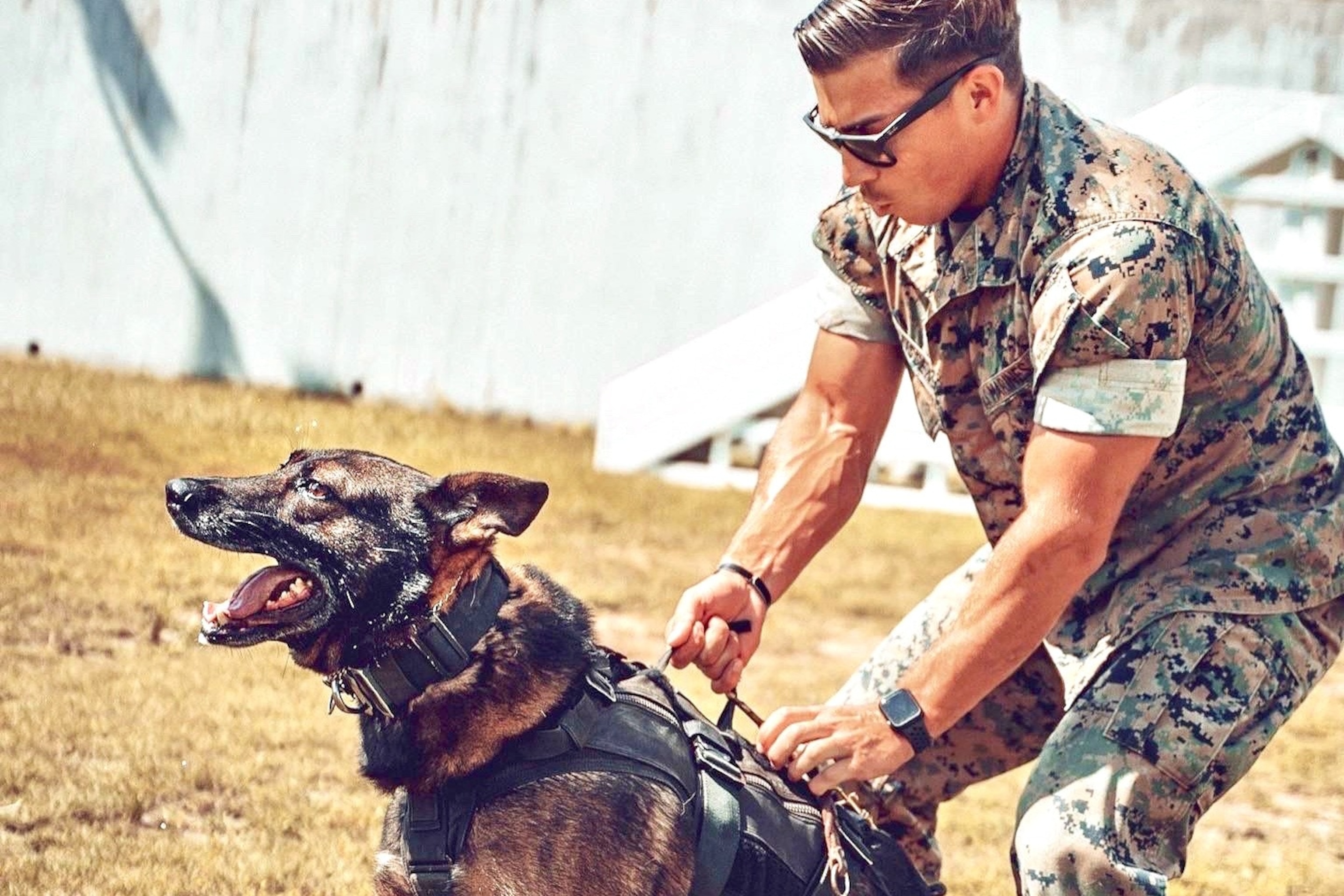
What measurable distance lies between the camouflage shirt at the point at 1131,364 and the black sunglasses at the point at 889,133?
0.20 metres

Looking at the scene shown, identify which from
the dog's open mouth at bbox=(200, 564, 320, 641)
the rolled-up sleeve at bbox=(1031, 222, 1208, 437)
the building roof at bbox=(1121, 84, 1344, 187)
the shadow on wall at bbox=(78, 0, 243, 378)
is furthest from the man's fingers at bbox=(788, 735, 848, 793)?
the shadow on wall at bbox=(78, 0, 243, 378)

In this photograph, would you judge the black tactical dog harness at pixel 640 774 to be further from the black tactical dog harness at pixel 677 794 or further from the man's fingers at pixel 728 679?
the man's fingers at pixel 728 679

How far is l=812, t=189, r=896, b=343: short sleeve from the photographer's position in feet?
10.9

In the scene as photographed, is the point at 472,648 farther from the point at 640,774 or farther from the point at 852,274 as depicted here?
the point at 852,274

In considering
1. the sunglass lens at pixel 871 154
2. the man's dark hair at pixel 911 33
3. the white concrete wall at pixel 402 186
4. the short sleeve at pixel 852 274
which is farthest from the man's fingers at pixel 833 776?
the white concrete wall at pixel 402 186

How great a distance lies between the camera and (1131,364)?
2750mm

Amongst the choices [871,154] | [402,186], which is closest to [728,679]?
[871,154]

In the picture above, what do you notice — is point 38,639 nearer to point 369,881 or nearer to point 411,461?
point 369,881

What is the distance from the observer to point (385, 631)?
9.71ft

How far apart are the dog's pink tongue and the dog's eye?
143 mm

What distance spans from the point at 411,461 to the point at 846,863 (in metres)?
5.23

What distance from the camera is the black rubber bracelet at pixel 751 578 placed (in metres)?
3.30

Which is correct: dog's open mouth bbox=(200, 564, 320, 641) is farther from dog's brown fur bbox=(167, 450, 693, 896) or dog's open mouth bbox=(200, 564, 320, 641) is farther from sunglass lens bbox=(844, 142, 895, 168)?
sunglass lens bbox=(844, 142, 895, 168)

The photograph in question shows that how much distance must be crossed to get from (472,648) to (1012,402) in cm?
109
